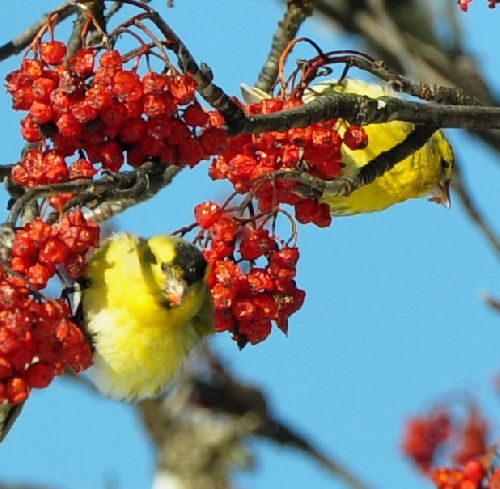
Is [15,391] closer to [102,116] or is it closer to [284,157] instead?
[102,116]

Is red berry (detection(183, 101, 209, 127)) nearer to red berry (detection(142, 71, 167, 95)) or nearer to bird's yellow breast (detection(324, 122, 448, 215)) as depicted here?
red berry (detection(142, 71, 167, 95))

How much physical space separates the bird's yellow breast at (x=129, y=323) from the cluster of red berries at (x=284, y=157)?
1.69 ft

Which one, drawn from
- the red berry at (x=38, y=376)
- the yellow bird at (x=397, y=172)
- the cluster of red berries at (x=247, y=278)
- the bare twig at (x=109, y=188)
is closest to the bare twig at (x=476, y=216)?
the yellow bird at (x=397, y=172)

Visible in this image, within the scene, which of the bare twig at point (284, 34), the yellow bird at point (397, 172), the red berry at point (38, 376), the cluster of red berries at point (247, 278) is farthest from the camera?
the yellow bird at point (397, 172)

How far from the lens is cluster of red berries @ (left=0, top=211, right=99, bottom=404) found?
204 centimetres

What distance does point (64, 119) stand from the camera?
223cm

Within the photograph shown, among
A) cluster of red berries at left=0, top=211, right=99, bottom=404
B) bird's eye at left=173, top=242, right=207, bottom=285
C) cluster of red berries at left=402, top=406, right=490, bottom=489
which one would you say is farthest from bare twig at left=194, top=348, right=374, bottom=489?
cluster of red berries at left=0, top=211, right=99, bottom=404

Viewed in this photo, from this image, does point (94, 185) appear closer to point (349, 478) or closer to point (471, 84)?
point (471, 84)

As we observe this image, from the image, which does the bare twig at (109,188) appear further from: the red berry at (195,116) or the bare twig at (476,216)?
the bare twig at (476,216)

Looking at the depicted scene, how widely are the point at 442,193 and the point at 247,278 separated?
2.00m

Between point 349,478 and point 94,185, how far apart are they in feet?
8.92

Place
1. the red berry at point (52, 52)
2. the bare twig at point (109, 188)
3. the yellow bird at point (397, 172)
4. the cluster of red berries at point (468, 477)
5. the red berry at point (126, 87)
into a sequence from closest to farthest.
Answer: the bare twig at point (109, 188)
the red berry at point (126, 87)
the red berry at point (52, 52)
the cluster of red berries at point (468, 477)
the yellow bird at point (397, 172)

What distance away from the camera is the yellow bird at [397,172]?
4.26 m

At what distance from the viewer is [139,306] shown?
3209 millimetres
